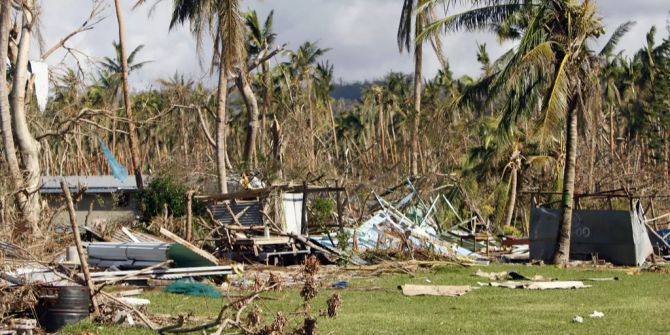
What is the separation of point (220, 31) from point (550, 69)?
942cm

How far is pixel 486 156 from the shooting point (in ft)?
133

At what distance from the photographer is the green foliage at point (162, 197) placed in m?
31.2

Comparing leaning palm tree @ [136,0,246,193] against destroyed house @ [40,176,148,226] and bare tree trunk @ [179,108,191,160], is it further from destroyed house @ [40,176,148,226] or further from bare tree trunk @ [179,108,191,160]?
bare tree trunk @ [179,108,191,160]

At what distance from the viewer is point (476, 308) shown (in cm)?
1568

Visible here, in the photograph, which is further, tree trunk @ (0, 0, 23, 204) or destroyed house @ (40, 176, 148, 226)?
destroyed house @ (40, 176, 148, 226)

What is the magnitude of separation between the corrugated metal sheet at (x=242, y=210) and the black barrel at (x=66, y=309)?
12.7 metres

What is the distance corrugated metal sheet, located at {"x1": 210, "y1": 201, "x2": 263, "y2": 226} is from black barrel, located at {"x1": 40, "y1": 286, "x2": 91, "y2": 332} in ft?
41.6

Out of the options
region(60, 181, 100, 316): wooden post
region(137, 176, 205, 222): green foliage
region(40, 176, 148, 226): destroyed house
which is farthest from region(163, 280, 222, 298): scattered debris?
region(40, 176, 148, 226): destroyed house

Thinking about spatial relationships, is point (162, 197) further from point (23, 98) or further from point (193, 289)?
point (193, 289)

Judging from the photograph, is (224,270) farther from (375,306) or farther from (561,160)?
(561,160)

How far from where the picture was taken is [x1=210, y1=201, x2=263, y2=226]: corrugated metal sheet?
85.4 ft

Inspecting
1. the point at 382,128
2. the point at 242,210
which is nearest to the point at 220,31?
the point at 242,210

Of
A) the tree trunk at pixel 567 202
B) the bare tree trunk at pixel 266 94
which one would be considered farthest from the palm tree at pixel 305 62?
the tree trunk at pixel 567 202

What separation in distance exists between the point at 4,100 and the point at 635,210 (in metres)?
16.2
